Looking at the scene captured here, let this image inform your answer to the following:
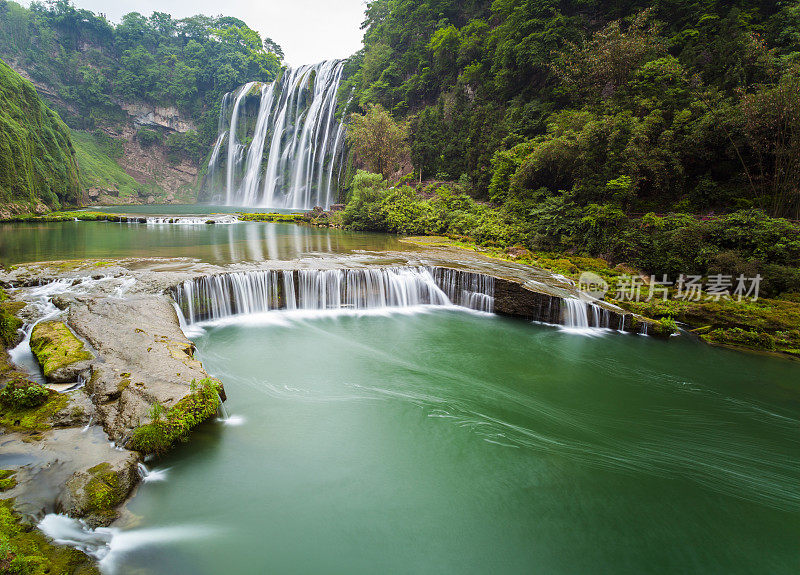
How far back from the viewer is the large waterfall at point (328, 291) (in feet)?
31.6

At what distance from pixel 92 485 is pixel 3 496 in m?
0.68

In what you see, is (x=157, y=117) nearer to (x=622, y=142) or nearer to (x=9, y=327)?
(x=9, y=327)

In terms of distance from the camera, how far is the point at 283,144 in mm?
42594

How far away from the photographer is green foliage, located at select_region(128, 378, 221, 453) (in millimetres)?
4348

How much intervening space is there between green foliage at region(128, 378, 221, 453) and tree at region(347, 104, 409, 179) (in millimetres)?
23959

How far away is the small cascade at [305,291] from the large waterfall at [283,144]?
26858 millimetres

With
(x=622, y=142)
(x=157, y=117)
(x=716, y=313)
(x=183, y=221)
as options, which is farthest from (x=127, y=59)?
(x=716, y=313)

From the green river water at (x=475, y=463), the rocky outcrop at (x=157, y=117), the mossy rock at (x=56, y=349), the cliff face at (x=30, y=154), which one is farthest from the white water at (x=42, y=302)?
the rocky outcrop at (x=157, y=117)

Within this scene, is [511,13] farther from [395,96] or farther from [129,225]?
[129,225]

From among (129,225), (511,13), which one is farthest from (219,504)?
(511,13)

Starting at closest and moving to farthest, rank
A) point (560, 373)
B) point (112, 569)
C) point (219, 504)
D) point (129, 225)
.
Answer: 1. point (112, 569)
2. point (219, 504)
3. point (560, 373)
4. point (129, 225)

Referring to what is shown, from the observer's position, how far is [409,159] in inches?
1193

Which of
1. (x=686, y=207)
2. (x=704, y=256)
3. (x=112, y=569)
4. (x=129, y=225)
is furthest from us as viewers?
(x=129, y=225)

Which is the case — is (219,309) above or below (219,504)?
above
